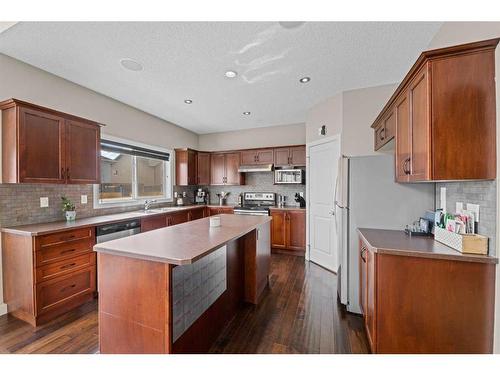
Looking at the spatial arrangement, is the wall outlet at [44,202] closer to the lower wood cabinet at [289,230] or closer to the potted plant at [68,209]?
the potted plant at [68,209]

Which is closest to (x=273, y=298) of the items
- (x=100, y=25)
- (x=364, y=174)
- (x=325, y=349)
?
(x=325, y=349)

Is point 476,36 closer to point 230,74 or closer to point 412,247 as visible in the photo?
point 412,247

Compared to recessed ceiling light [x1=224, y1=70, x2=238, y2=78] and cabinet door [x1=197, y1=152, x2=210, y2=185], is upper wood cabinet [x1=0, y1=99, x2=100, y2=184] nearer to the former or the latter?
recessed ceiling light [x1=224, y1=70, x2=238, y2=78]

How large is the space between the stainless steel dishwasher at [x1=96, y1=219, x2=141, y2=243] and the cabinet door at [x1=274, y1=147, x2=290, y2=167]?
2.89 meters

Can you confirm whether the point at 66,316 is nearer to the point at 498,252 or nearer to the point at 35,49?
the point at 35,49

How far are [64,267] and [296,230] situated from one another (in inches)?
136

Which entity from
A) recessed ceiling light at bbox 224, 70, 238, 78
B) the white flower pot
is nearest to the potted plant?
the white flower pot

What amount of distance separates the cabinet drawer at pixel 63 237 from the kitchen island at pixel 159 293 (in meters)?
1.10

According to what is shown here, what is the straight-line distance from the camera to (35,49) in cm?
209

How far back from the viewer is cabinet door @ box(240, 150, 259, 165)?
4898 millimetres

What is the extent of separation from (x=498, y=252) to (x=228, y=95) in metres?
3.19

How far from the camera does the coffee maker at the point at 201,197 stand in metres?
5.46

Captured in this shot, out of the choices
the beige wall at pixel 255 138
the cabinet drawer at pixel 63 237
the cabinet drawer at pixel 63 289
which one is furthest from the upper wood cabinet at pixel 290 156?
the cabinet drawer at pixel 63 289

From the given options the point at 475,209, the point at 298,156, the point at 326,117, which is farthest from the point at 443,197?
the point at 298,156
